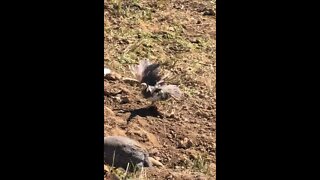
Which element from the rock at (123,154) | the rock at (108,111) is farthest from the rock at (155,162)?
the rock at (108,111)

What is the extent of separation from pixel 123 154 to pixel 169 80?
2.39 feet

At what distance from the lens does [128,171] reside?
304 cm

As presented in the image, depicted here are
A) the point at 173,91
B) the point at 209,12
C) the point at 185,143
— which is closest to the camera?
the point at 185,143

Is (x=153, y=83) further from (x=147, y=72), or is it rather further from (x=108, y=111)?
(x=108, y=111)

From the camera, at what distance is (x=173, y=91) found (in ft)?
11.8

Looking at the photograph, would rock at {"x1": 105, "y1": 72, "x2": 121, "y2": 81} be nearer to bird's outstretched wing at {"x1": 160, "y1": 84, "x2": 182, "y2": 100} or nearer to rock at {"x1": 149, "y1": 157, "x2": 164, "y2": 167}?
bird's outstretched wing at {"x1": 160, "y1": 84, "x2": 182, "y2": 100}

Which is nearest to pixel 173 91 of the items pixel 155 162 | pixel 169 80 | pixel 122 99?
pixel 169 80

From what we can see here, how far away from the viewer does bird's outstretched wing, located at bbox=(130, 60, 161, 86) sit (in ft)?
12.0

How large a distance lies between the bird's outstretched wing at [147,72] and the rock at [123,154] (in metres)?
0.55

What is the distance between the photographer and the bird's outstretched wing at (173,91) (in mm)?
3586
